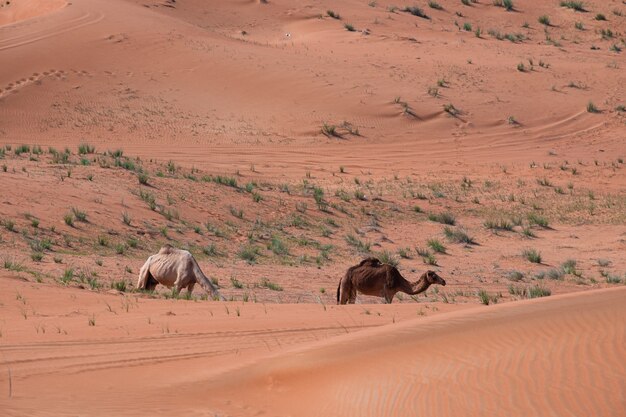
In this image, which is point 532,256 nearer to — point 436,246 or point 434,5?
point 436,246

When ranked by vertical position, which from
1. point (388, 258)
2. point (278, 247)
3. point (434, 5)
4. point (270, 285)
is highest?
point (434, 5)

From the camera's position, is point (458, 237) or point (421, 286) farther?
point (458, 237)

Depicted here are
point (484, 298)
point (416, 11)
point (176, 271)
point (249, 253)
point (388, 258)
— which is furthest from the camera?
point (416, 11)

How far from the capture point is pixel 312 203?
87.3 feet

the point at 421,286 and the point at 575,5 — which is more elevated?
the point at 575,5

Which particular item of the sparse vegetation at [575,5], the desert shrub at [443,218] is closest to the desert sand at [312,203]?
the desert shrub at [443,218]

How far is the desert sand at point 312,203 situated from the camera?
912 cm

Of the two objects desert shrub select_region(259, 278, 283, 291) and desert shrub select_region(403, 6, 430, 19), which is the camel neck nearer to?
desert shrub select_region(259, 278, 283, 291)

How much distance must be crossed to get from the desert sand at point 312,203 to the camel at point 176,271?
1.64 feet

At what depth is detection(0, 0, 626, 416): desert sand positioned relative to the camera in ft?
29.9

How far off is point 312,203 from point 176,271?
11.4 metres

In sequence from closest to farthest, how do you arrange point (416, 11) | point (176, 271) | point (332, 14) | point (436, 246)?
point (176, 271) → point (436, 246) → point (332, 14) → point (416, 11)

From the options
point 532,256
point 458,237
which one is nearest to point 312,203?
point 458,237

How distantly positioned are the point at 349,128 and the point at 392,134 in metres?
1.37
